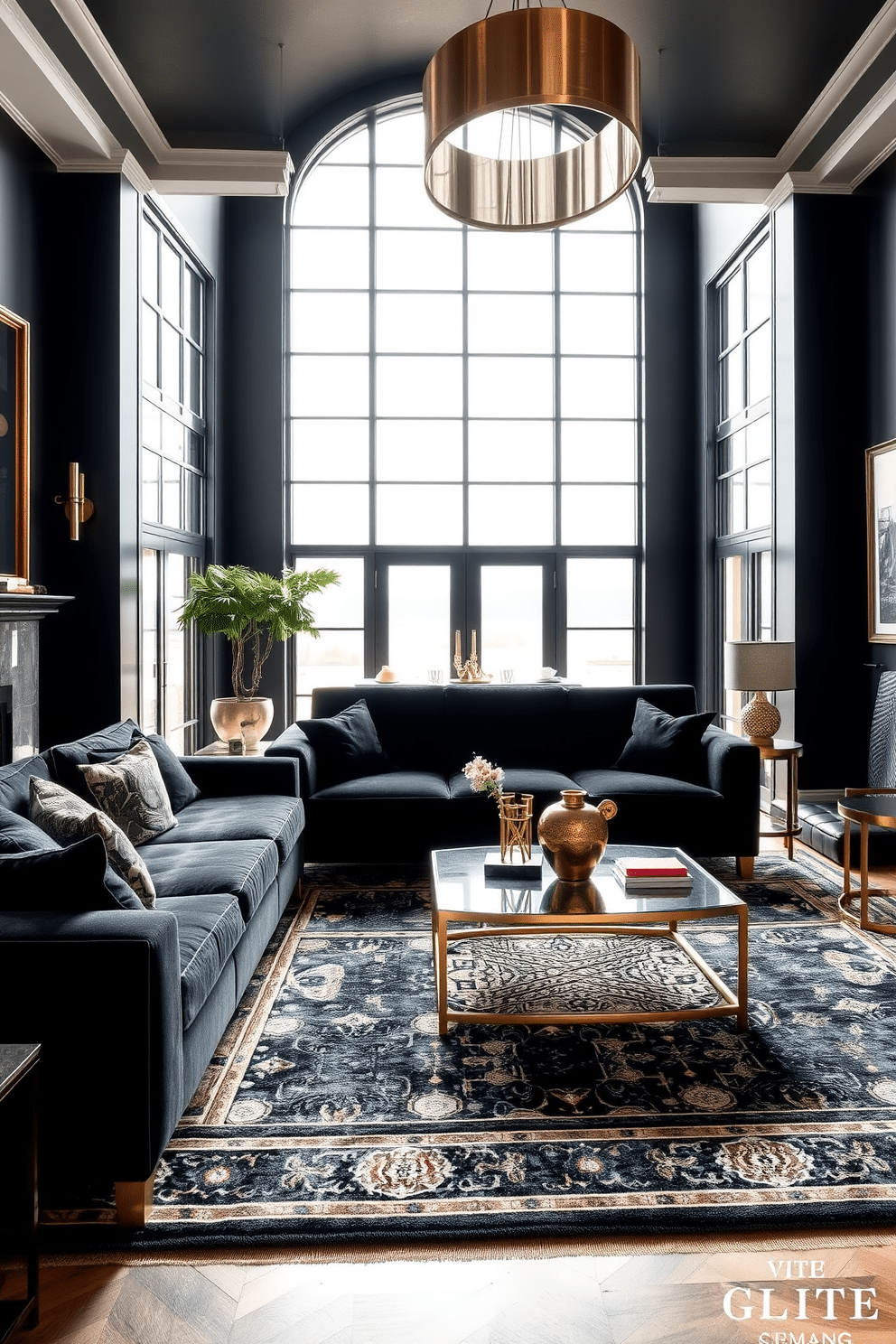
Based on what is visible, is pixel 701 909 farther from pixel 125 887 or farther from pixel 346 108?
pixel 346 108

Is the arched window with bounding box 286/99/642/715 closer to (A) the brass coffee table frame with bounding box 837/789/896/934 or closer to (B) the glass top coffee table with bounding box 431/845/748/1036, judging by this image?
(A) the brass coffee table frame with bounding box 837/789/896/934

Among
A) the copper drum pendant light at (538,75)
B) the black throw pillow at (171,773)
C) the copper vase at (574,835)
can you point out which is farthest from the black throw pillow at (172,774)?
the copper drum pendant light at (538,75)

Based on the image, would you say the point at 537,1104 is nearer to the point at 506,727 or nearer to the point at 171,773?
the point at 171,773

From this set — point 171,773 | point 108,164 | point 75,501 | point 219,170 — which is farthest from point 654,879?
point 219,170

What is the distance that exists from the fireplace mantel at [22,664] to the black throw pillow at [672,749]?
9.79 ft

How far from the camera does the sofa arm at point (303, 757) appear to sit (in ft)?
14.8

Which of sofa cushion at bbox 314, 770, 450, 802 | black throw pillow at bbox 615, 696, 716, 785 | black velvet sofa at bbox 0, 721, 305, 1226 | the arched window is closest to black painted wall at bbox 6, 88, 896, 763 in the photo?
the arched window

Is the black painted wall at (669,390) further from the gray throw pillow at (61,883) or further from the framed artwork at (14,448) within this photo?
the gray throw pillow at (61,883)

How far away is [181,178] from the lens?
5.55 metres

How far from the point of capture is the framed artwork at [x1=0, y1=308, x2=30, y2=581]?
14.4ft

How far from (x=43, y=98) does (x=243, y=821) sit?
A: 11.2 feet

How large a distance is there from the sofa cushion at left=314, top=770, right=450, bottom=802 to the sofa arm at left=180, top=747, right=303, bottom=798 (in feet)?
0.78

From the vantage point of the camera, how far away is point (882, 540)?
5391mm

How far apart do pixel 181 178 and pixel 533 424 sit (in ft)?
11.2
